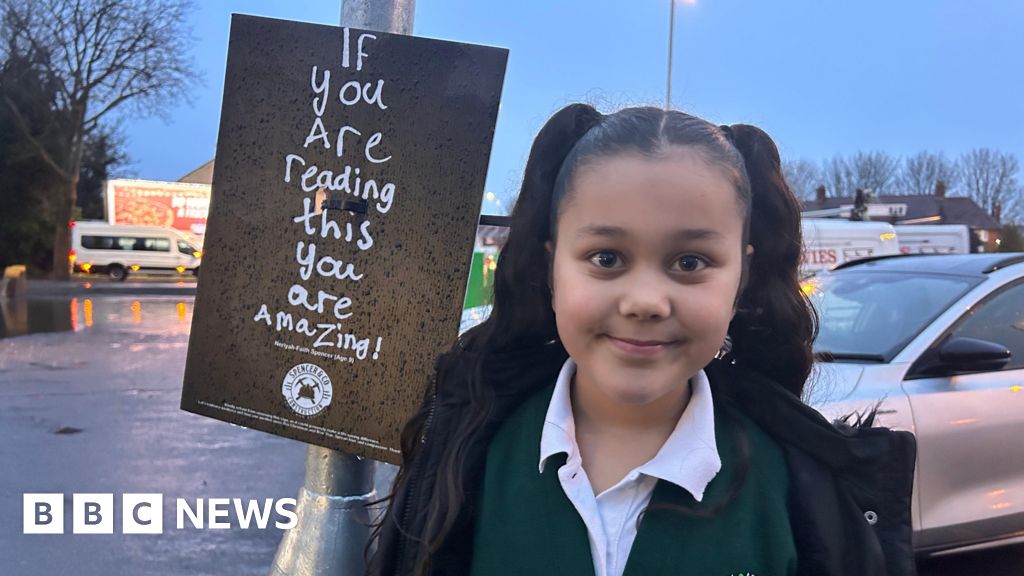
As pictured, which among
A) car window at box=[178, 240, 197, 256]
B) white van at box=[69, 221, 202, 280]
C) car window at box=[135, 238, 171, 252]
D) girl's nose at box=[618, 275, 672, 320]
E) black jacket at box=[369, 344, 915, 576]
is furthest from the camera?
car window at box=[178, 240, 197, 256]

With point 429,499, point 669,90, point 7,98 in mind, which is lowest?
point 429,499

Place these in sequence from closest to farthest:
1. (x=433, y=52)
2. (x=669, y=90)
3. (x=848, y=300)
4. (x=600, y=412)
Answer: (x=600, y=412) < (x=669, y=90) < (x=433, y=52) < (x=848, y=300)

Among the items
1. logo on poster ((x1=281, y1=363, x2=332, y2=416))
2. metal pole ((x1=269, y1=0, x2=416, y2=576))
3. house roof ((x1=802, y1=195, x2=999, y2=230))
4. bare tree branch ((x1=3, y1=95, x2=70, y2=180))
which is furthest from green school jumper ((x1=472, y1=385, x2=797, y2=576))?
house roof ((x1=802, y1=195, x2=999, y2=230))

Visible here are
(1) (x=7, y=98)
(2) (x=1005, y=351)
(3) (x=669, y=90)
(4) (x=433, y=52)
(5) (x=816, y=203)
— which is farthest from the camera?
(5) (x=816, y=203)

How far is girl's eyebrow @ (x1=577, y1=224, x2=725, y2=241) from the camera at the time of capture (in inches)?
48.9

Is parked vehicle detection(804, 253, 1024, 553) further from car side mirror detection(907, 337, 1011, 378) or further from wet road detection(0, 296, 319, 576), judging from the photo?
wet road detection(0, 296, 319, 576)

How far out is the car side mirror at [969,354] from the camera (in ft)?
13.0

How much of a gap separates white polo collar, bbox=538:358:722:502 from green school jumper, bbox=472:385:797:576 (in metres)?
0.02

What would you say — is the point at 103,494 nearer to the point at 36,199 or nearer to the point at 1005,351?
the point at 1005,351

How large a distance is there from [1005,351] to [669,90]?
3.16 metres

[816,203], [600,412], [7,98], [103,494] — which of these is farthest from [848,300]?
[816,203]

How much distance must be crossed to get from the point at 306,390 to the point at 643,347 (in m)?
1.08

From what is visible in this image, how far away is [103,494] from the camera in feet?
18.1

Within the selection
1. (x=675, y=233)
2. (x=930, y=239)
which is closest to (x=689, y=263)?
(x=675, y=233)
